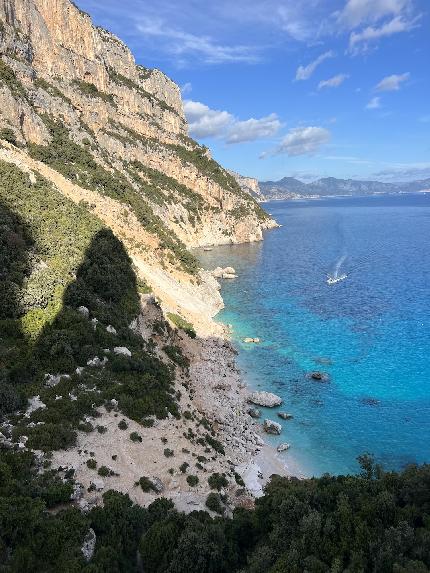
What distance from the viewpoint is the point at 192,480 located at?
68.1 ft

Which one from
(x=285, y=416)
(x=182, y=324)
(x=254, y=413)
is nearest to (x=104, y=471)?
(x=254, y=413)

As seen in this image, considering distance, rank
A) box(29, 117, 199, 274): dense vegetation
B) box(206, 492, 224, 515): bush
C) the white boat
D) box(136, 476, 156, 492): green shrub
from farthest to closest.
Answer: the white boat → box(29, 117, 199, 274): dense vegetation → box(136, 476, 156, 492): green shrub → box(206, 492, 224, 515): bush

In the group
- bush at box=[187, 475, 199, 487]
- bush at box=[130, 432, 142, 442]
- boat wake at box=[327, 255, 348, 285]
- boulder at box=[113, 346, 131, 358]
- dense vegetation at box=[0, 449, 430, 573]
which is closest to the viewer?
dense vegetation at box=[0, 449, 430, 573]

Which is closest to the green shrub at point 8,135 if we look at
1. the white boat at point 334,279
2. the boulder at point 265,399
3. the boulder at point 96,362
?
the boulder at point 96,362

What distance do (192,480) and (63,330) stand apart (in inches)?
484

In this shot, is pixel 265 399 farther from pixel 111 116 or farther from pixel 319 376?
pixel 111 116

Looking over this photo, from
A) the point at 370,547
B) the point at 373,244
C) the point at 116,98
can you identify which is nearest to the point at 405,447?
the point at 370,547

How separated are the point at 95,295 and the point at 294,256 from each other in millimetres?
73641

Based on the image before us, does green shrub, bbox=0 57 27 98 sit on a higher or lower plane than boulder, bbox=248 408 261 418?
higher

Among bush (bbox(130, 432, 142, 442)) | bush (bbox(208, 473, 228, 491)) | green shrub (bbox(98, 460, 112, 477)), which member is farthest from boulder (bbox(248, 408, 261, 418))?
green shrub (bbox(98, 460, 112, 477))

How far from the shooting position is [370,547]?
12.4 meters

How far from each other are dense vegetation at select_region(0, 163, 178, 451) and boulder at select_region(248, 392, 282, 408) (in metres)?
7.66

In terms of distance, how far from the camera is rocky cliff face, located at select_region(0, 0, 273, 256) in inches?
2896

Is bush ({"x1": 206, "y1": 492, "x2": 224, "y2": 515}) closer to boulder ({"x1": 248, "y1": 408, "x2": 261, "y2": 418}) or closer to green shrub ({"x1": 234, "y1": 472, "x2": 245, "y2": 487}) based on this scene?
green shrub ({"x1": 234, "y1": 472, "x2": 245, "y2": 487})
